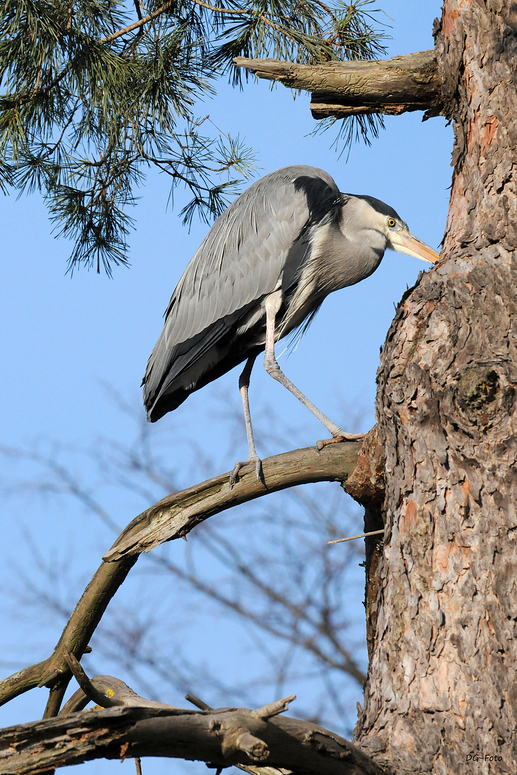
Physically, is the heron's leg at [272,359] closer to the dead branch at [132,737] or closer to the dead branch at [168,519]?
the dead branch at [168,519]

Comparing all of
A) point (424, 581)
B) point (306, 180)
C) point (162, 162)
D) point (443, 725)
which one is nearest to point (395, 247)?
point (306, 180)

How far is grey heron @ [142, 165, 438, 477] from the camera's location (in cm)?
385

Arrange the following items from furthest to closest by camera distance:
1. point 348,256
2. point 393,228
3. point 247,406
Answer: point 393,228 → point 348,256 → point 247,406

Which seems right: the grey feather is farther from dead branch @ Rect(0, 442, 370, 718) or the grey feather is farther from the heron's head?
dead branch @ Rect(0, 442, 370, 718)

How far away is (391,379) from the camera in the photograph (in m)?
2.29

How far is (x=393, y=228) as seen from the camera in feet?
13.7

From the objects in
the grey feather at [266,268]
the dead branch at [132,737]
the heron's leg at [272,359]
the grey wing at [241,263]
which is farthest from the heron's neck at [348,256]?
the dead branch at [132,737]

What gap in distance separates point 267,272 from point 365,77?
1.24 meters

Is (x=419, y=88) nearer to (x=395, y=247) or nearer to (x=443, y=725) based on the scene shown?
(x=395, y=247)

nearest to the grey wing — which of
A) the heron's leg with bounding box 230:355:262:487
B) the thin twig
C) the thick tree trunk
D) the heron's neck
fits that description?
the heron's neck

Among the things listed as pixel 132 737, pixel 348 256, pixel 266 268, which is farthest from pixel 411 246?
pixel 132 737

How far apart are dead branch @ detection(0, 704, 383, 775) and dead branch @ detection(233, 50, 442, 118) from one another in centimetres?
217

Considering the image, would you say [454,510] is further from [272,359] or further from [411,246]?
[411,246]

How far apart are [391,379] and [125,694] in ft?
4.24
